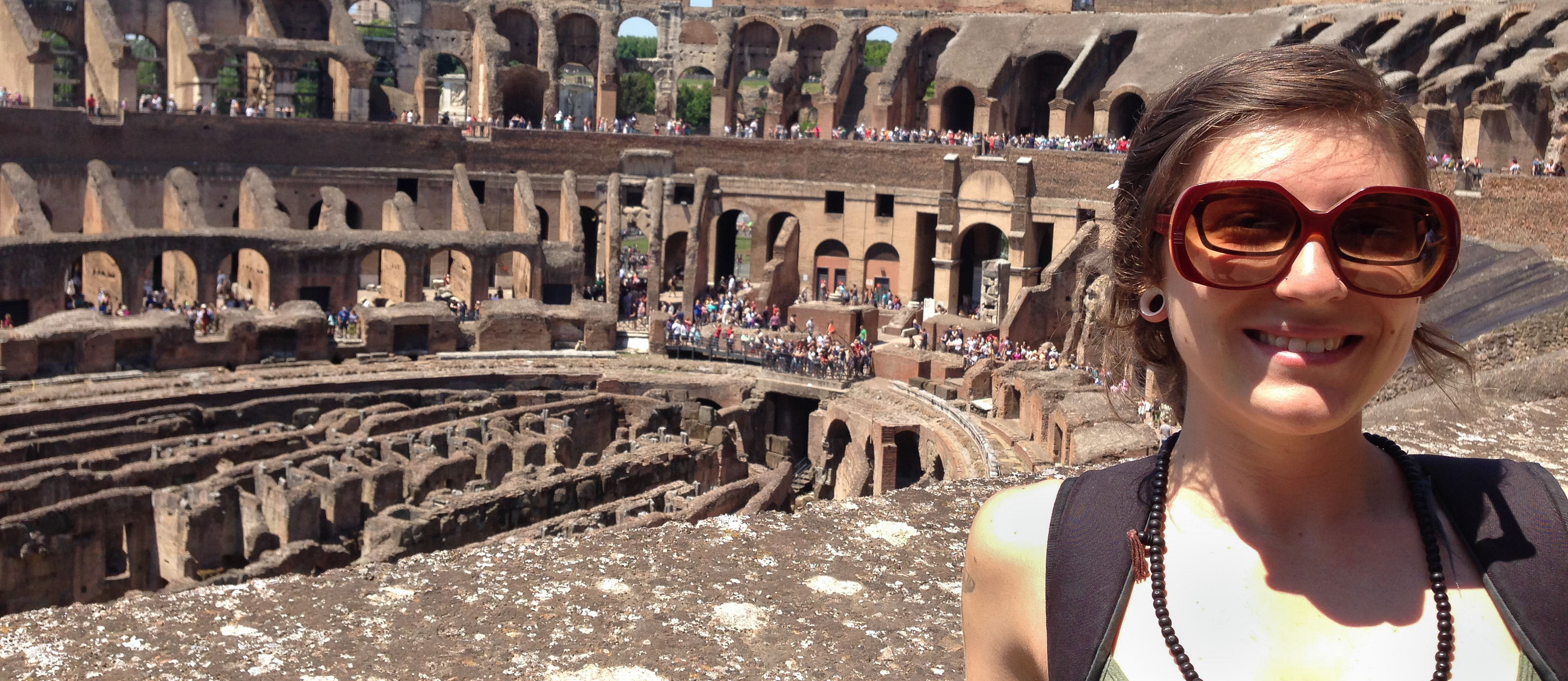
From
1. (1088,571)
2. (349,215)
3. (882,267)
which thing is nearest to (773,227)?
(882,267)

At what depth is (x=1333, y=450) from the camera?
2408 mm

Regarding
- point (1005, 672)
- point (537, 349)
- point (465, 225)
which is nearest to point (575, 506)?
point (537, 349)

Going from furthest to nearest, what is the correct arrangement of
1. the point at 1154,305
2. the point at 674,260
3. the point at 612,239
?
A: the point at 674,260 → the point at 612,239 → the point at 1154,305

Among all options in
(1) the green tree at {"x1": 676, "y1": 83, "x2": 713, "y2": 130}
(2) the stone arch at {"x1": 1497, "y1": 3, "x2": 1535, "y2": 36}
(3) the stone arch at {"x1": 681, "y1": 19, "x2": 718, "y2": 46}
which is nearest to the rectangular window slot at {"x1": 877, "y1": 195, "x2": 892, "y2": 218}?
(3) the stone arch at {"x1": 681, "y1": 19, "x2": 718, "y2": 46}

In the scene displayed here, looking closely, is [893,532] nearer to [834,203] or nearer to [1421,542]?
[1421,542]

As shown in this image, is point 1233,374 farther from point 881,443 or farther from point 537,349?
point 537,349

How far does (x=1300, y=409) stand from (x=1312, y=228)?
28 cm

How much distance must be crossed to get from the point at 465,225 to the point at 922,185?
39.3ft

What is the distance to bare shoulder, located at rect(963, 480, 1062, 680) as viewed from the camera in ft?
8.11

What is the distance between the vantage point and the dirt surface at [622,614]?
413 centimetres

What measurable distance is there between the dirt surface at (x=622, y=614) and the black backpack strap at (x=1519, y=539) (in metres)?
1.78

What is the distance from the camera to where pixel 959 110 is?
142 ft

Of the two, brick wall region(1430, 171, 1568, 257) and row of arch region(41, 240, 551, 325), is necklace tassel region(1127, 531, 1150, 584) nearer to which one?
brick wall region(1430, 171, 1568, 257)

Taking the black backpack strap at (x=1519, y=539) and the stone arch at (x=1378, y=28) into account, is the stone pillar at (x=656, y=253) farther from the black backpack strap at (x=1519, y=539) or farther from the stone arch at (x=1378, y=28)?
the black backpack strap at (x=1519, y=539)
